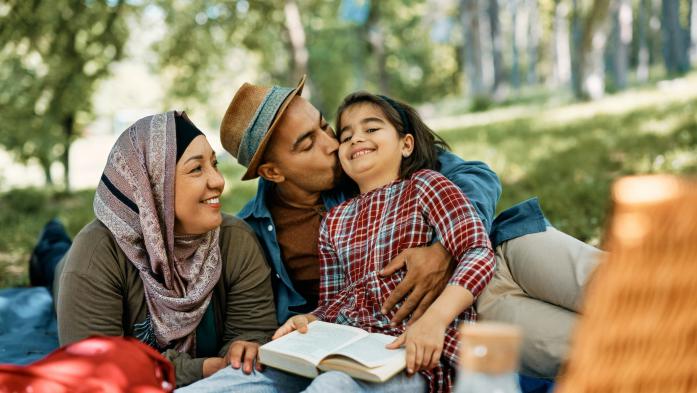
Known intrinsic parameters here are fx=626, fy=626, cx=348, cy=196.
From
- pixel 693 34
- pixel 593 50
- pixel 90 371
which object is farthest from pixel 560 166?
pixel 693 34

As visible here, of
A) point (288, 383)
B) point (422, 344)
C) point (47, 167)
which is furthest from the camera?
point (47, 167)

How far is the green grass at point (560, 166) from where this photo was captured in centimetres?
649

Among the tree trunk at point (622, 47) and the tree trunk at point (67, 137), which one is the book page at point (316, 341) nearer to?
the tree trunk at point (67, 137)

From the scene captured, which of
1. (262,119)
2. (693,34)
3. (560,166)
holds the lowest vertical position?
(560,166)

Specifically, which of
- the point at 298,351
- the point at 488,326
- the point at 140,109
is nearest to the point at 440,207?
the point at 298,351

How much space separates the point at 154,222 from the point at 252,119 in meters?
0.83

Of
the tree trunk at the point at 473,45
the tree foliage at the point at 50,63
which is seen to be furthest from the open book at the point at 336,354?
the tree trunk at the point at 473,45

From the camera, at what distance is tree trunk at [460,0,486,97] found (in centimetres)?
2306

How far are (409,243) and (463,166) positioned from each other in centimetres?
71

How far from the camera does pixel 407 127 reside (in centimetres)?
329

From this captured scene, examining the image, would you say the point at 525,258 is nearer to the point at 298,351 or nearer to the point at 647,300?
the point at 298,351

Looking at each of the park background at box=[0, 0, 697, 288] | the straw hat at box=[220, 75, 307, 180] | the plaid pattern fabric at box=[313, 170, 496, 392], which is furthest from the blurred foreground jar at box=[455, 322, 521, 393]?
the straw hat at box=[220, 75, 307, 180]

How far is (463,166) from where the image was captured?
11.0ft

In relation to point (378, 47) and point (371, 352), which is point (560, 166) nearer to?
point (371, 352)
